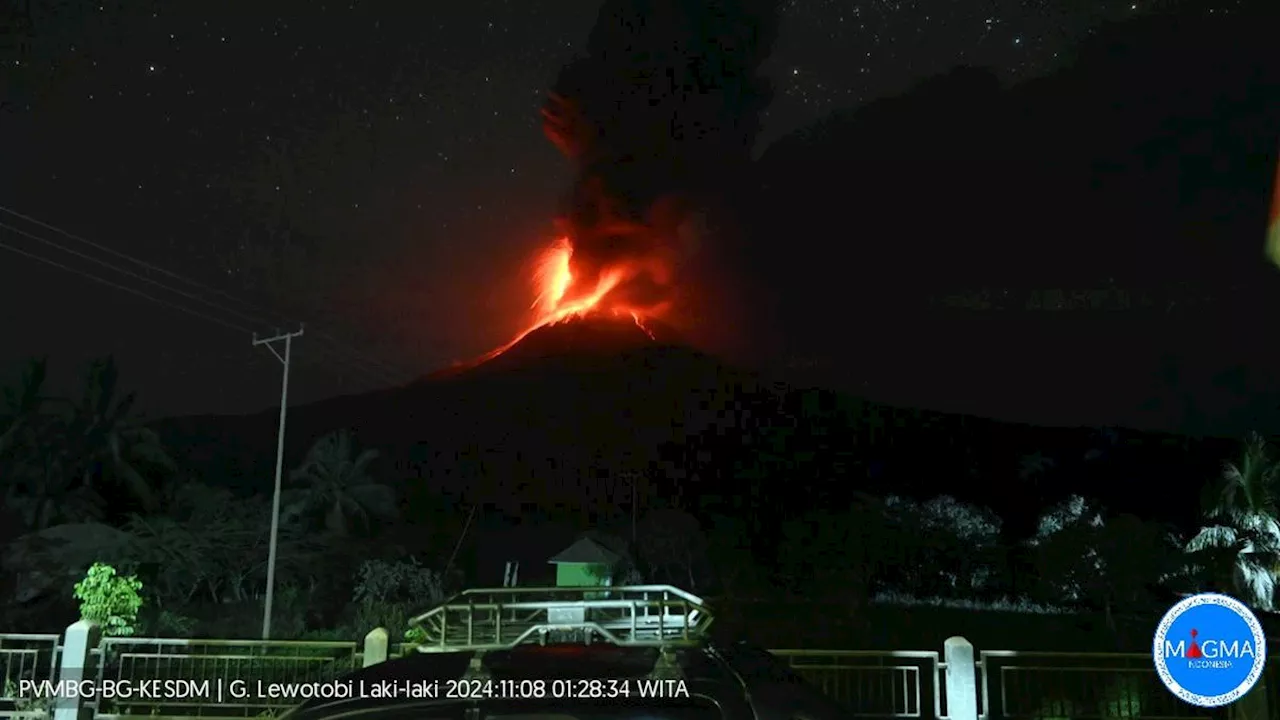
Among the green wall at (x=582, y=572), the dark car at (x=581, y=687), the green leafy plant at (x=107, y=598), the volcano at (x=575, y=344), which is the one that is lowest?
the dark car at (x=581, y=687)

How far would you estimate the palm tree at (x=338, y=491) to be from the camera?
50.0 meters

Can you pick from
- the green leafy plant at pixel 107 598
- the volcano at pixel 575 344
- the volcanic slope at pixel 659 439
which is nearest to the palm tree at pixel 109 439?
the green leafy plant at pixel 107 598

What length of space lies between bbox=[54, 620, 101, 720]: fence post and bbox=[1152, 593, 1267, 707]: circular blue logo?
378 inches

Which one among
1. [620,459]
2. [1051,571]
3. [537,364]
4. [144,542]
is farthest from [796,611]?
[537,364]

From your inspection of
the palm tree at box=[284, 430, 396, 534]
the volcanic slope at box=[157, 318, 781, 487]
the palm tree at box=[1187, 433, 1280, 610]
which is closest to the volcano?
the volcanic slope at box=[157, 318, 781, 487]

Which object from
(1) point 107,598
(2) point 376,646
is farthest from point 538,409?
(2) point 376,646

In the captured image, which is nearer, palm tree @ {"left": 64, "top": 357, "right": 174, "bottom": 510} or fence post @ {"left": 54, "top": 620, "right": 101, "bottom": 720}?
fence post @ {"left": 54, "top": 620, "right": 101, "bottom": 720}

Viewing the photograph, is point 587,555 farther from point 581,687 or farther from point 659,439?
point 659,439

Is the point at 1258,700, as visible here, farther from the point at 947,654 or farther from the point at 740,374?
the point at 740,374

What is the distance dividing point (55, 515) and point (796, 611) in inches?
1253

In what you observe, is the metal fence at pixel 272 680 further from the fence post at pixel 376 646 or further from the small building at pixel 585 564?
the small building at pixel 585 564

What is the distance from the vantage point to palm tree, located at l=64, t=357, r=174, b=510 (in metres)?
48.2

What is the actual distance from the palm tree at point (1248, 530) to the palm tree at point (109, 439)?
44.2 m

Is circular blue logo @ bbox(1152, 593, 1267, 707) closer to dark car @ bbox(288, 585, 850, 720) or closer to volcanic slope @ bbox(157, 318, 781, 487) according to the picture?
dark car @ bbox(288, 585, 850, 720)
